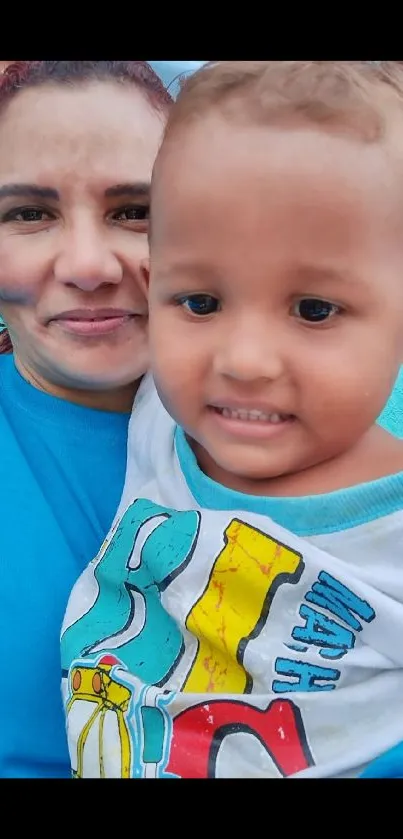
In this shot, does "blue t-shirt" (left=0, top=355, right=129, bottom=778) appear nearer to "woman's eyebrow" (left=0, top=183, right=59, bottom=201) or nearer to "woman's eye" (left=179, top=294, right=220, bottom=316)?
"woman's eyebrow" (left=0, top=183, right=59, bottom=201)

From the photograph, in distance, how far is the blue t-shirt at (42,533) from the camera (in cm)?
106

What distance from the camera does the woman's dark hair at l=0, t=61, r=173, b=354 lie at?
3.58ft

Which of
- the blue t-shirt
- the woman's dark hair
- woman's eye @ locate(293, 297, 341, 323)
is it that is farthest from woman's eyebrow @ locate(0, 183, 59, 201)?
woman's eye @ locate(293, 297, 341, 323)

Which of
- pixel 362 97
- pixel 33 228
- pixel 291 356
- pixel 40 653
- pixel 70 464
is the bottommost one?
pixel 40 653

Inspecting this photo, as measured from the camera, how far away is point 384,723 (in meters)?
0.84

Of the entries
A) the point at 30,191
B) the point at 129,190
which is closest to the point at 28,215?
the point at 30,191

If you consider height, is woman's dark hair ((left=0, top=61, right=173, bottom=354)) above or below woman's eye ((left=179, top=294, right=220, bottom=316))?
above

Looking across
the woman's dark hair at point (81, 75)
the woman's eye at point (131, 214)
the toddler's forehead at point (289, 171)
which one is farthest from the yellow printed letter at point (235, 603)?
the woman's dark hair at point (81, 75)

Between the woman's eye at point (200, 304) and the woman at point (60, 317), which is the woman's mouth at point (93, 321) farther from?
the woman's eye at point (200, 304)

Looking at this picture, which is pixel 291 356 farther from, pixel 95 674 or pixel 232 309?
pixel 95 674

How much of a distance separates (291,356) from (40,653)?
1.74 feet

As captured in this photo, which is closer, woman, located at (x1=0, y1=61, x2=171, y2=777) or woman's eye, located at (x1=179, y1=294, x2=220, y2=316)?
woman's eye, located at (x1=179, y1=294, x2=220, y2=316)

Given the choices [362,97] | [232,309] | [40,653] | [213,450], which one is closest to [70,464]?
[40,653]

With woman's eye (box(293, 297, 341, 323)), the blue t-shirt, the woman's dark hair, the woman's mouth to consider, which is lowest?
the blue t-shirt
